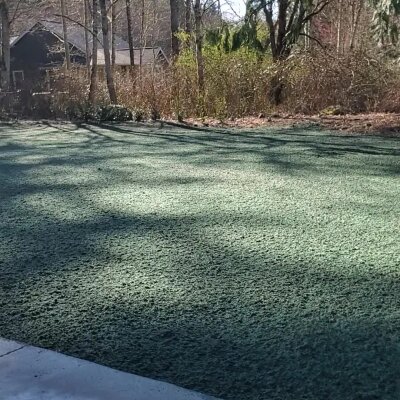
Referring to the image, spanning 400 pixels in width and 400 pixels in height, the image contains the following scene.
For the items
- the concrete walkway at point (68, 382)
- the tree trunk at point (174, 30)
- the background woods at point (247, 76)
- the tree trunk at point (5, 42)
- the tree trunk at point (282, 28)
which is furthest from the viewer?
the tree trunk at point (5, 42)

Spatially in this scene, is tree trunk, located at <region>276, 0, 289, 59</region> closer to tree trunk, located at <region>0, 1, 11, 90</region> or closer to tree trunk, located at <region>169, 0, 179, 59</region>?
tree trunk, located at <region>169, 0, 179, 59</region>

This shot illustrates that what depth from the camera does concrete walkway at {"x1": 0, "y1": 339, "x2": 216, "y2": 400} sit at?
6.23 ft

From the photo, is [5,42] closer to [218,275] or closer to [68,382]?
[218,275]

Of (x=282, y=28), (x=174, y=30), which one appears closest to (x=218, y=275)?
(x=282, y=28)

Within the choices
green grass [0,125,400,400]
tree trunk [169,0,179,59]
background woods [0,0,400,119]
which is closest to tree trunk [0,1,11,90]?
background woods [0,0,400,119]

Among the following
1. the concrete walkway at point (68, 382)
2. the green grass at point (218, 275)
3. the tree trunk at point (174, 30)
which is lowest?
the concrete walkway at point (68, 382)

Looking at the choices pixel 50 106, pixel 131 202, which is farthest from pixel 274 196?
pixel 50 106

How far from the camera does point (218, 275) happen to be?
9.79 ft

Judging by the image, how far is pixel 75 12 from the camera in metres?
25.8

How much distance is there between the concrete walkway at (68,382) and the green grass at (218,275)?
70 millimetres

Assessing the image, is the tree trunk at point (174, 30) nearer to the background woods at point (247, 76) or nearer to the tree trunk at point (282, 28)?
the background woods at point (247, 76)

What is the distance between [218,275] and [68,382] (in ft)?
3.83

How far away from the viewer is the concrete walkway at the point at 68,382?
1.90m

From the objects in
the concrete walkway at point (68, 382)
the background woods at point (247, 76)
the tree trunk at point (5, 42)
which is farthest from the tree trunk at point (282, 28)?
the concrete walkway at point (68, 382)
